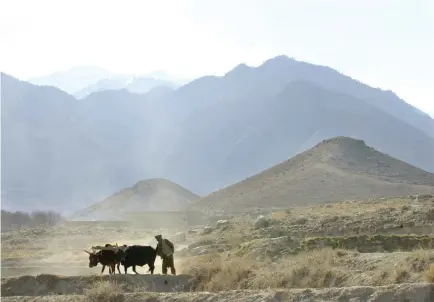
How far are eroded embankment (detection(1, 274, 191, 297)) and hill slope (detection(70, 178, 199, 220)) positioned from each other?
100 metres

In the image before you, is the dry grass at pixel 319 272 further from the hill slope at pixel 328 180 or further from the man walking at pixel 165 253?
the hill slope at pixel 328 180

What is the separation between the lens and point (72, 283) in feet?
54.0

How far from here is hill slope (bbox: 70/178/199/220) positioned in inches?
4855

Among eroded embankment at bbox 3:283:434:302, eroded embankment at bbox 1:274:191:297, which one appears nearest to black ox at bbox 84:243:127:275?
eroded embankment at bbox 1:274:191:297

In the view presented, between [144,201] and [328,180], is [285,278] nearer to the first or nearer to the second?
[328,180]

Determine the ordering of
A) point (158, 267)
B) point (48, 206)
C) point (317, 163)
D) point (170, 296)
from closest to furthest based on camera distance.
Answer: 1. point (170, 296)
2. point (158, 267)
3. point (317, 163)
4. point (48, 206)

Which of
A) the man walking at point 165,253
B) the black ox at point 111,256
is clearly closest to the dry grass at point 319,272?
the man walking at point 165,253

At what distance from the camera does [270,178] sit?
100625 mm

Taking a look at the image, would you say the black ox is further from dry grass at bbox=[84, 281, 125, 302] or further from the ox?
dry grass at bbox=[84, 281, 125, 302]

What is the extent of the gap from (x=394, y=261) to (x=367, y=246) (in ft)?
23.2

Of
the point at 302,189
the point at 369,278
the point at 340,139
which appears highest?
the point at 340,139

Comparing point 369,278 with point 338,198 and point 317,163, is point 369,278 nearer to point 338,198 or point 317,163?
point 338,198

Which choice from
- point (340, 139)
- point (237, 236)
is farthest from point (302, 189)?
point (237, 236)

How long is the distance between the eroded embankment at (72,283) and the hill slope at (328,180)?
208 ft
